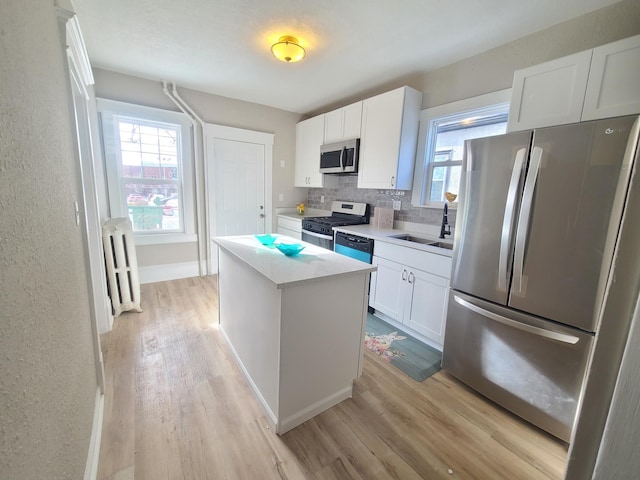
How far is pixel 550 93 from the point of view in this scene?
1.72m

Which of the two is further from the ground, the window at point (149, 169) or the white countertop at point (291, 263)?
the window at point (149, 169)

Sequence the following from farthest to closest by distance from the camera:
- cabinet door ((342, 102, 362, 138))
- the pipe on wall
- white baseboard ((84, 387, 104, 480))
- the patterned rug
→ the pipe on wall < cabinet door ((342, 102, 362, 138)) < the patterned rug < white baseboard ((84, 387, 104, 480))

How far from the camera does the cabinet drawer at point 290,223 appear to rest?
13.0 feet

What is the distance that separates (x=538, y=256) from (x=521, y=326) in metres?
0.42

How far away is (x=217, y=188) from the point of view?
12.8ft

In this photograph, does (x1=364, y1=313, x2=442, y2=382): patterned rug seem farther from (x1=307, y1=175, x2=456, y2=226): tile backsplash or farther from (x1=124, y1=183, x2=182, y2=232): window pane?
(x1=124, y1=183, x2=182, y2=232): window pane

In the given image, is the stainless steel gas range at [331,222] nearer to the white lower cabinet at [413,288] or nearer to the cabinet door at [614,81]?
the white lower cabinet at [413,288]

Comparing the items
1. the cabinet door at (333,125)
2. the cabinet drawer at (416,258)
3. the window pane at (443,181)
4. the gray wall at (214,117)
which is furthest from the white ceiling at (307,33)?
the cabinet drawer at (416,258)

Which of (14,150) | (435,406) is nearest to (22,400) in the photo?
(14,150)

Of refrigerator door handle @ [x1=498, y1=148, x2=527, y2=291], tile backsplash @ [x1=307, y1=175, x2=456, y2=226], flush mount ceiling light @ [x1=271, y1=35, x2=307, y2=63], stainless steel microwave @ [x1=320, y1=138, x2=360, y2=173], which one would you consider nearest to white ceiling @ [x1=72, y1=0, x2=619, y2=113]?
flush mount ceiling light @ [x1=271, y1=35, x2=307, y2=63]

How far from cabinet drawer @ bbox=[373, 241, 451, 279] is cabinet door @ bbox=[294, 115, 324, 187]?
68.5 inches

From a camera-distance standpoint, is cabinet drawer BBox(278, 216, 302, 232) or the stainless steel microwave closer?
the stainless steel microwave

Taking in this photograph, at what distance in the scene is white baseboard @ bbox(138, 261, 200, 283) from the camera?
3.60 m

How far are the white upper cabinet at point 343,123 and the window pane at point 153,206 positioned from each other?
2192mm
